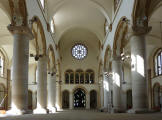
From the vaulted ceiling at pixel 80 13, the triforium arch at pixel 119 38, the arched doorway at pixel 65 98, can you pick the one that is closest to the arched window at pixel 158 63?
the vaulted ceiling at pixel 80 13

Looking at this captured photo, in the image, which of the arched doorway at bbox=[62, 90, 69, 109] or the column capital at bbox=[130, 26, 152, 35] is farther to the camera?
the arched doorway at bbox=[62, 90, 69, 109]

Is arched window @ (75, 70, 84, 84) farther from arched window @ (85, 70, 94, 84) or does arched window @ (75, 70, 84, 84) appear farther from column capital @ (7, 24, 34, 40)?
column capital @ (7, 24, 34, 40)

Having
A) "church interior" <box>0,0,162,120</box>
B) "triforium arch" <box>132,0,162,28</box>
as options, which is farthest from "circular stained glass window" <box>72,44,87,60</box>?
"triforium arch" <box>132,0,162,28</box>

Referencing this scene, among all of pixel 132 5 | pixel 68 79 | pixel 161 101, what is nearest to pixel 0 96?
pixel 68 79

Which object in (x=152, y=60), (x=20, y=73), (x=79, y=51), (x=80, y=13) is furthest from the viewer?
(x=79, y=51)

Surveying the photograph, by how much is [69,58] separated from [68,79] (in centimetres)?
363

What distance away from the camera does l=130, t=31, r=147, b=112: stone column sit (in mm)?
14555

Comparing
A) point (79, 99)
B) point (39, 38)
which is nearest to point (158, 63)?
point (79, 99)

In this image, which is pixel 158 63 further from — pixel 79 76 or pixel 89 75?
pixel 79 76

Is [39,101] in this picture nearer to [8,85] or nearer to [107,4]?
[107,4]

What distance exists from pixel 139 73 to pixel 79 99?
27306mm

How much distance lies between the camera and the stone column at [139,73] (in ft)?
47.8

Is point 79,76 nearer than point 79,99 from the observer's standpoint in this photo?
Yes

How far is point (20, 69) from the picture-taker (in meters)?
14.0
